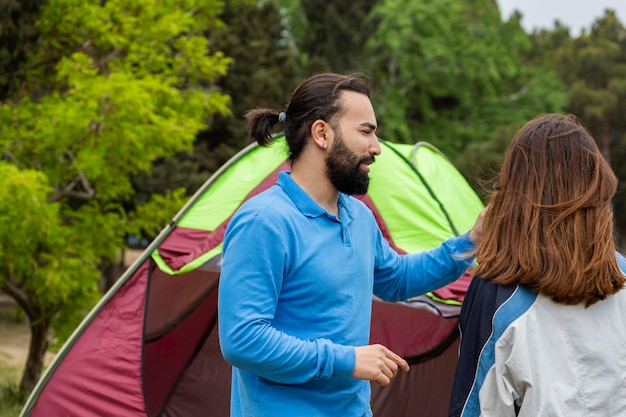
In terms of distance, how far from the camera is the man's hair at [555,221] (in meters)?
1.60

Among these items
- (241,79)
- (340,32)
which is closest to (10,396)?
(241,79)

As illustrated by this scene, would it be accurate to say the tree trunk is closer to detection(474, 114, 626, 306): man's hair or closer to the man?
the man

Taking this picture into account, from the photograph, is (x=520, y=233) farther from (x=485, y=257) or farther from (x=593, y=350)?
(x=593, y=350)

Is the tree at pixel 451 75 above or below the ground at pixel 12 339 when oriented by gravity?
above

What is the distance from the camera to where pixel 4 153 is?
530 cm

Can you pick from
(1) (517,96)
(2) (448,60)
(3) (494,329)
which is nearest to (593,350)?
(3) (494,329)

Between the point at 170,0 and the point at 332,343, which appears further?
the point at 170,0

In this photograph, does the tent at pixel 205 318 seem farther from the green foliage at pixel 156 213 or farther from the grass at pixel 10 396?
the green foliage at pixel 156 213

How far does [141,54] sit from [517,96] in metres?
14.4

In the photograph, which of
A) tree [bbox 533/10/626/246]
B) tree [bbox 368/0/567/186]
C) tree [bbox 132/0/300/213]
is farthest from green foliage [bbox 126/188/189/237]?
tree [bbox 533/10/626/246]

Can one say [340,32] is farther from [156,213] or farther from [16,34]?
[16,34]

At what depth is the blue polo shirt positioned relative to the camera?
163 centimetres

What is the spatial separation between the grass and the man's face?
3975 millimetres

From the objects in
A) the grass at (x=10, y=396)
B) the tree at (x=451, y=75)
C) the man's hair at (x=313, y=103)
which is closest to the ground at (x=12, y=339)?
the grass at (x=10, y=396)
